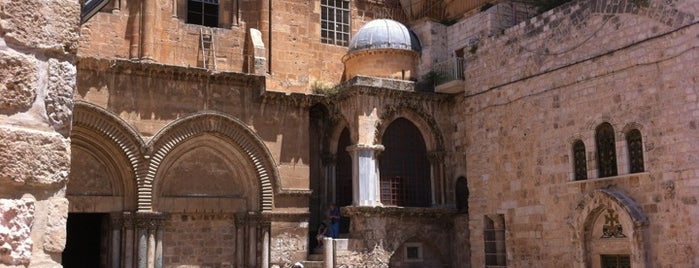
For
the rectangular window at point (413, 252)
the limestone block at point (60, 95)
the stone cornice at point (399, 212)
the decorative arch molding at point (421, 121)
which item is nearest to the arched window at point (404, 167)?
the decorative arch molding at point (421, 121)

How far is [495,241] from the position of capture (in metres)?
14.4

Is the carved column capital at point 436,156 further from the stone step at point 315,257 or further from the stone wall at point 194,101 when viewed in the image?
the stone step at point 315,257

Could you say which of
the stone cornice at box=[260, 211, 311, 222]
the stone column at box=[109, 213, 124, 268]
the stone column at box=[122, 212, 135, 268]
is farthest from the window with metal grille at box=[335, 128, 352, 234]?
the stone column at box=[109, 213, 124, 268]

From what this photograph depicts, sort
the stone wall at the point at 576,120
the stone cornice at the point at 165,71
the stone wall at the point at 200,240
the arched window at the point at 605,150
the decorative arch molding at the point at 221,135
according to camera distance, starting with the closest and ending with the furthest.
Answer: the stone wall at the point at 576,120 < the arched window at the point at 605,150 < the stone cornice at the point at 165,71 < the decorative arch molding at the point at 221,135 < the stone wall at the point at 200,240

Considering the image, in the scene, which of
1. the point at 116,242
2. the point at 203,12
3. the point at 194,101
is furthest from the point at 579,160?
the point at 203,12

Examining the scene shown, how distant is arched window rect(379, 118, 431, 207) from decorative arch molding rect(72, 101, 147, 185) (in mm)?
5376

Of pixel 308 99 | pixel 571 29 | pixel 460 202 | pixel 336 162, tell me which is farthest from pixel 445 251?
pixel 571 29

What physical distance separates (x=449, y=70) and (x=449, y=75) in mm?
161

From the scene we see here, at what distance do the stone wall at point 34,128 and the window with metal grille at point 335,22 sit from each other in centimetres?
1570

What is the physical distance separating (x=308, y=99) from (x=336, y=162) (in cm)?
182

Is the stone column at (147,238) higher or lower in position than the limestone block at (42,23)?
lower

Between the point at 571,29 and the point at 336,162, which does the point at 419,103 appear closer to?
the point at 336,162

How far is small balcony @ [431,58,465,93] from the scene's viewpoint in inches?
648

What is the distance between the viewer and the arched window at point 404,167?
16.4m
